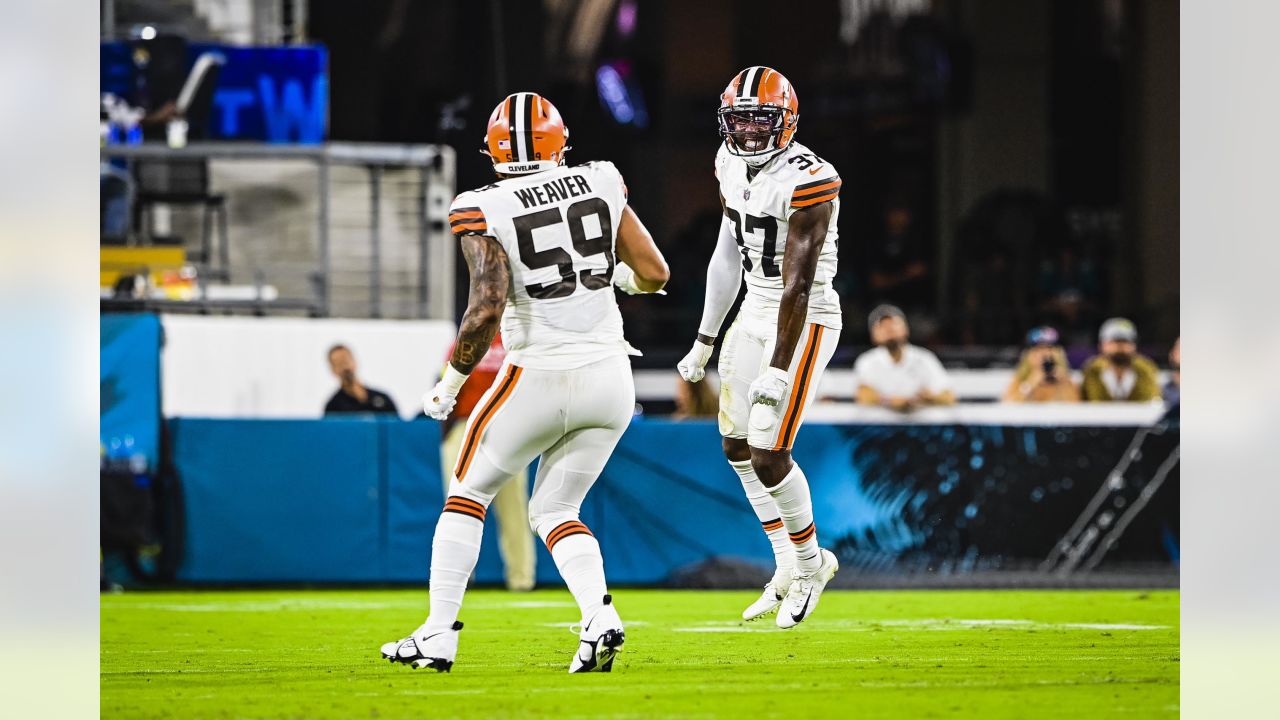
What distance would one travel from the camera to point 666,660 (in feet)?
20.3

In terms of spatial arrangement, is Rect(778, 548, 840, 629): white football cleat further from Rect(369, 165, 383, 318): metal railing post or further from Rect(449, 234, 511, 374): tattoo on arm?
Rect(369, 165, 383, 318): metal railing post

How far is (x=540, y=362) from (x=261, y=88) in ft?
31.9

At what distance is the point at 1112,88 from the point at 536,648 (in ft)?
52.8

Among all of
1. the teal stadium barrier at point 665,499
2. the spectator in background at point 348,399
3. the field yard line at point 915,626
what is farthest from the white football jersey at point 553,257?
the spectator in background at point 348,399

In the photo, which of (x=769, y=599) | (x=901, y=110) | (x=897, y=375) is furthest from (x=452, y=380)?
(x=901, y=110)

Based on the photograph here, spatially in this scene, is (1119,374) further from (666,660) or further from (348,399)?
(666,660)

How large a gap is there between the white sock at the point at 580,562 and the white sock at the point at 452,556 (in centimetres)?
29

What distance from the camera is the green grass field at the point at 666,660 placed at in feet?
16.8

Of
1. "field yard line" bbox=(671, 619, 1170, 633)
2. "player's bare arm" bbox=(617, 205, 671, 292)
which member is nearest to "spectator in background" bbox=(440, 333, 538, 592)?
"field yard line" bbox=(671, 619, 1170, 633)

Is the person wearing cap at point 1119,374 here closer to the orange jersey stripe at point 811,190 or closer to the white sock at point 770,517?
the white sock at point 770,517

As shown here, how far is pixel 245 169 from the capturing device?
1480cm

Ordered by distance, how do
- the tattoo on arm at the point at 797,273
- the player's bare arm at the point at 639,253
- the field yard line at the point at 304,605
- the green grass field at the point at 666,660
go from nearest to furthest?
1. the green grass field at the point at 666,660
2. the player's bare arm at the point at 639,253
3. the tattoo on arm at the point at 797,273
4. the field yard line at the point at 304,605
